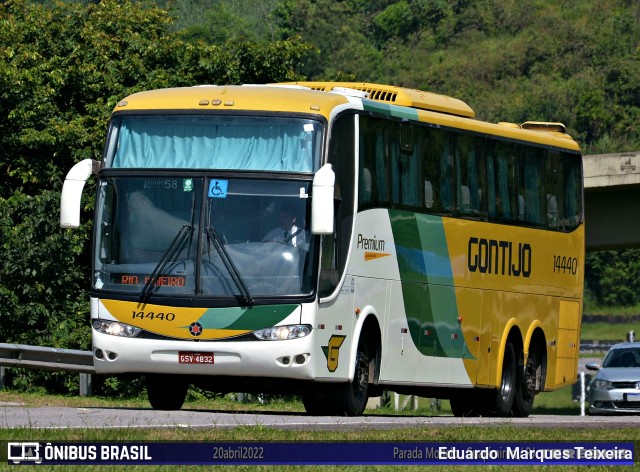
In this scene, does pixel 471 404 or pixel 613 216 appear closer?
pixel 471 404

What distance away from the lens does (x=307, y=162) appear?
18.5m

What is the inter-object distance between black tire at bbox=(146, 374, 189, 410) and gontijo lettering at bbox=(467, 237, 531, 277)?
14.1 ft

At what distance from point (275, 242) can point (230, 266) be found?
0.52 m

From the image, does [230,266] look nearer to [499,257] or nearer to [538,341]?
[499,257]

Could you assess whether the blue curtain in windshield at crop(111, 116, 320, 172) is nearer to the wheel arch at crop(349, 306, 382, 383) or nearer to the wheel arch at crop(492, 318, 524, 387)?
the wheel arch at crop(349, 306, 382, 383)

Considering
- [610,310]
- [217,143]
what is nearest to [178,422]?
[217,143]

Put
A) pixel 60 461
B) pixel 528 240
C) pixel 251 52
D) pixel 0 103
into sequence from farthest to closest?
1. pixel 251 52
2. pixel 0 103
3. pixel 528 240
4. pixel 60 461

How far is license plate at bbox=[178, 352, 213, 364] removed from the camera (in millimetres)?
18172

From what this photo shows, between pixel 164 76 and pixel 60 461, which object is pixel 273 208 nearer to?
pixel 60 461

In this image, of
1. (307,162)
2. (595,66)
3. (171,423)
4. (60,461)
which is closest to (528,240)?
(307,162)

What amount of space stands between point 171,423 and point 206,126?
4.43 metres

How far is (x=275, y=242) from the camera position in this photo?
18203 mm

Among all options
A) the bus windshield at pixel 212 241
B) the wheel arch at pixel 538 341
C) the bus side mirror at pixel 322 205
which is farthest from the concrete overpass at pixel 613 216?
the bus side mirror at pixel 322 205

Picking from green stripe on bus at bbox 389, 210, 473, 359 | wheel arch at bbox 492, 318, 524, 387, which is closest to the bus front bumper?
green stripe on bus at bbox 389, 210, 473, 359
